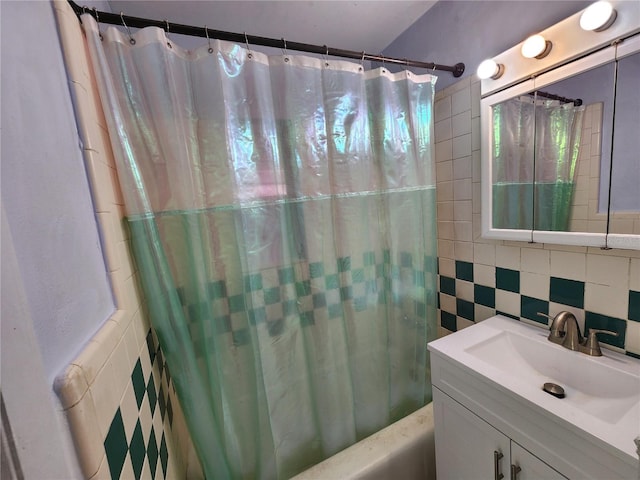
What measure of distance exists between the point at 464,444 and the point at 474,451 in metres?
0.04

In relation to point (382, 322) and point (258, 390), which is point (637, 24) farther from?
point (258, 390)

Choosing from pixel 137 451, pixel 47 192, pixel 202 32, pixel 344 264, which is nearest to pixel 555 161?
pixel 344 264

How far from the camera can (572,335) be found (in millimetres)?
970

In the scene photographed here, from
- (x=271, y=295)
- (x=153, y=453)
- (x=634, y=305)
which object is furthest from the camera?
(x=271, y=295)

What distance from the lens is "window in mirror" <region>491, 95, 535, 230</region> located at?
1.08 m

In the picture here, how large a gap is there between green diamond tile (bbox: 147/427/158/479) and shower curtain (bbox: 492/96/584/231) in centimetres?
147

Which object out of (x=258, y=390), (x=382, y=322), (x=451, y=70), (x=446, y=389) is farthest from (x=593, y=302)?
(x=258, y=390)

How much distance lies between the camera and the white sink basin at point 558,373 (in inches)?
26.8

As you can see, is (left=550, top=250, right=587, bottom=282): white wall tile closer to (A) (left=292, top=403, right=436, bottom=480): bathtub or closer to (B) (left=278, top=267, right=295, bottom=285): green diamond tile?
(A) (left=292, top=403, right=436, bottom=480): bathtub

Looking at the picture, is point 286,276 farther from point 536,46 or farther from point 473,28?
point 473,28

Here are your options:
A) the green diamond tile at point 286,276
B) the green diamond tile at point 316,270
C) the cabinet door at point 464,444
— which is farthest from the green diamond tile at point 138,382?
the cabinet door at point 464,444

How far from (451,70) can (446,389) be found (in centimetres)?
143

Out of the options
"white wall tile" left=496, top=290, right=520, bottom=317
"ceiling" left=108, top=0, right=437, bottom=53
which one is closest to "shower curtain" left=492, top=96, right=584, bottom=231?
"white wall tile" left=496, top=290, right=520, bottom=317

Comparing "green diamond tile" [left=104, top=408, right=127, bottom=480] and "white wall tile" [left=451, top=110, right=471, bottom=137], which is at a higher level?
"white wall tile" [left=451, top=110, right=471, bottom=137]
